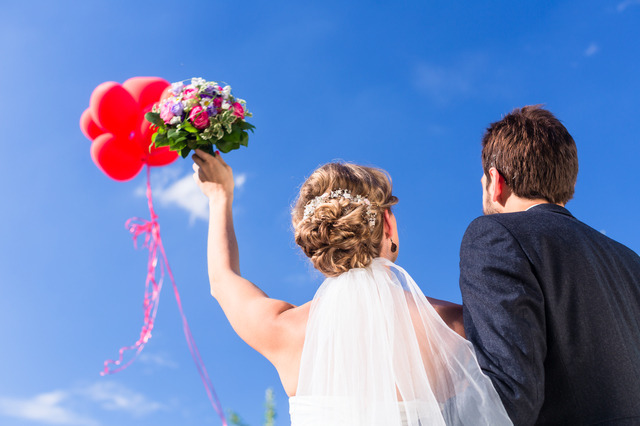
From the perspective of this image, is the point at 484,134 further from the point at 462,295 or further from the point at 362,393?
the point at 362,393

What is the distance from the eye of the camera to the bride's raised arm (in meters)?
3.28

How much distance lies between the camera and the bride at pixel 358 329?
115 inches

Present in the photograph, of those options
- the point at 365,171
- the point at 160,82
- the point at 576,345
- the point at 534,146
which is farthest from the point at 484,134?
the point at 160,82

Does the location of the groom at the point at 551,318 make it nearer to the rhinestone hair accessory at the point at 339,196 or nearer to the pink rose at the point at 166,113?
the rhinestone hair accessory at the point at 339,196

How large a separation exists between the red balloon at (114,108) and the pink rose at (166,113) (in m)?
0.69

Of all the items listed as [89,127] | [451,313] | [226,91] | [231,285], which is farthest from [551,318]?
[89,127]

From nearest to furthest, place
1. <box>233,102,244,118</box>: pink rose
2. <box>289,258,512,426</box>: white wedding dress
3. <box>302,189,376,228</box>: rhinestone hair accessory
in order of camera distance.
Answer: <box>289,258,512,426</box>: white wedding dress < <box>302,189,376,228</box>: rhinestone hair accessory < <box>233,102,244,118</box>: pink rose

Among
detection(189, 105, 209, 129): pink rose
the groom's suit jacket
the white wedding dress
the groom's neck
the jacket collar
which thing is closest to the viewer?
the groom's suit jacket

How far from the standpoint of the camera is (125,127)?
509 cm

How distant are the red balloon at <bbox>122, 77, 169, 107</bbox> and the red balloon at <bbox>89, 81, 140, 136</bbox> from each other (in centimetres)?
5

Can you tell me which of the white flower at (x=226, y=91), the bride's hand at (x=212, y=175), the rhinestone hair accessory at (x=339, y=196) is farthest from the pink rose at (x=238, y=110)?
the rhinestone hair accessory at (x=339, y=196)

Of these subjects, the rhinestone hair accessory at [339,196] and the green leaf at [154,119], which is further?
the green leaf at [154,119]

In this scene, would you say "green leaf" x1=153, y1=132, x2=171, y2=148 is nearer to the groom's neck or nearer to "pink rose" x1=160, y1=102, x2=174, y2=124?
"pink rose" x1=160, y1=102, x2=174, y2=124

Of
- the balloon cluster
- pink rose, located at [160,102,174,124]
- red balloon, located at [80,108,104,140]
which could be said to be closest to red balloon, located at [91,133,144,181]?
the balloon cluster
